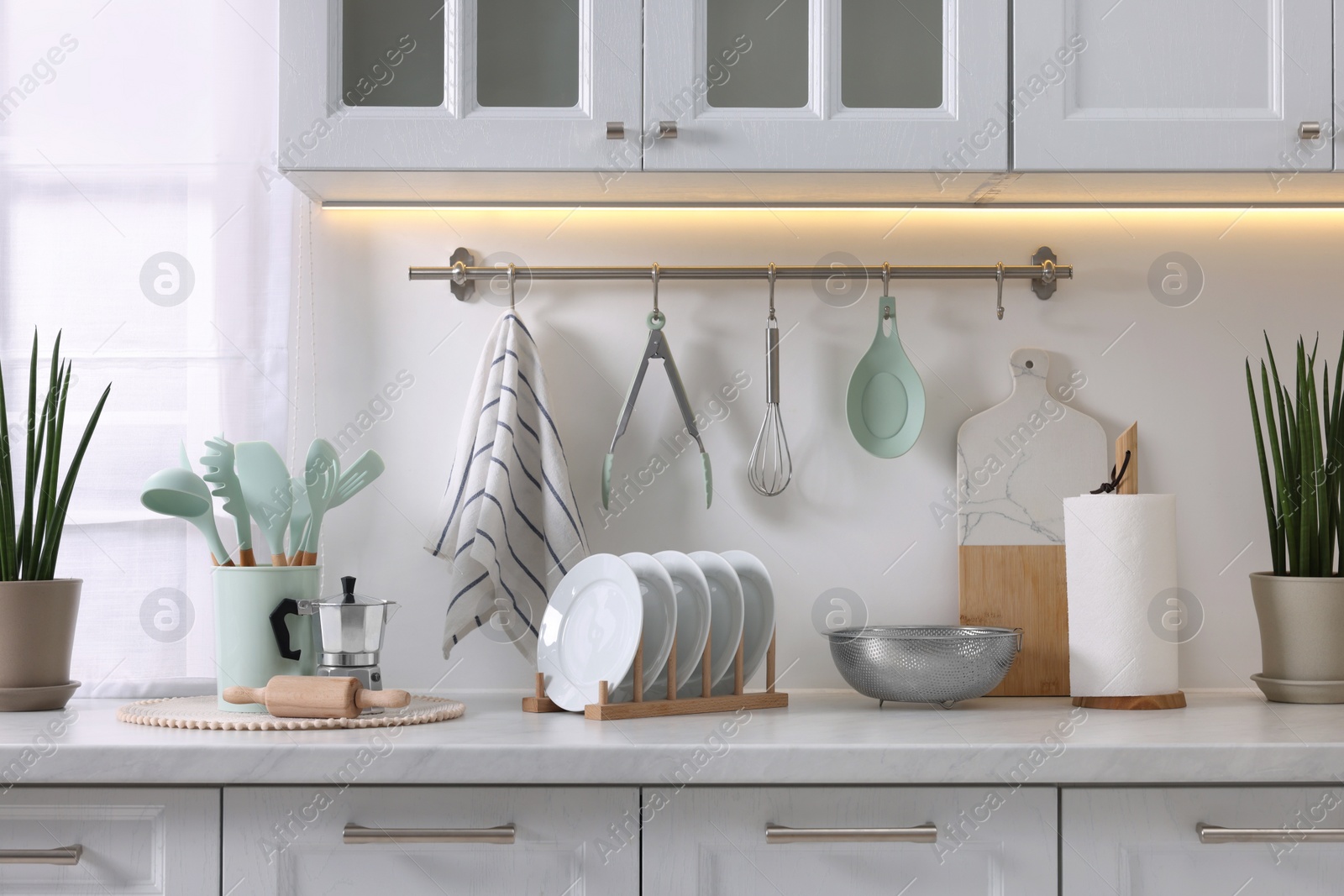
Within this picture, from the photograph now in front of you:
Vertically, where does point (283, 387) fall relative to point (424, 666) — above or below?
above

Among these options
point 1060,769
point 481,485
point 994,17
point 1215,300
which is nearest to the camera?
point 1060,769

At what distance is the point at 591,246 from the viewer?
168cm

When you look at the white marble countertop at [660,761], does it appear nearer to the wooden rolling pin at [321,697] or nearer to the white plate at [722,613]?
the wooden rolling pin at [321,697]

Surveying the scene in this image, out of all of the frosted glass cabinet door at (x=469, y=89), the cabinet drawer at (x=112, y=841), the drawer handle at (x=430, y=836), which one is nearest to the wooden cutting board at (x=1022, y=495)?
the frosted glass cabinet door at (x=469, y=89)

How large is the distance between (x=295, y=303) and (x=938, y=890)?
1184 millimetres

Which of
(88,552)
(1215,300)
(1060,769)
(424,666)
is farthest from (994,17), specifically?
(88,552)

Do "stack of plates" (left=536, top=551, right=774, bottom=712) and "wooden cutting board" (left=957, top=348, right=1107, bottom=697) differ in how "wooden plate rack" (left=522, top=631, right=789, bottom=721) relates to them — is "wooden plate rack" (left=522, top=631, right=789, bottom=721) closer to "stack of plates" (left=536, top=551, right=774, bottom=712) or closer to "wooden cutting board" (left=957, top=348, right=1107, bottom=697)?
"stack of plates" (left=536, top=551, right=774, bottom=712)

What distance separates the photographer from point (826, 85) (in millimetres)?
1386

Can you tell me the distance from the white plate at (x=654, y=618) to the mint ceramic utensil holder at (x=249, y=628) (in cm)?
41

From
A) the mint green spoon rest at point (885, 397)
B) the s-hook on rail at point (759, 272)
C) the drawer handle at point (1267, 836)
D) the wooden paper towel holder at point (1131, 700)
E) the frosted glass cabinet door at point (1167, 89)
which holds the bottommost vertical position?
the drawer handle at point (1267, 836)

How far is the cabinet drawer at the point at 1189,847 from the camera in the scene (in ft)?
3.60

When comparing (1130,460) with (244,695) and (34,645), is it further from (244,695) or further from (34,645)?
(34,645)

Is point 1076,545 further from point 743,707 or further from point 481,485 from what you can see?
point 481,485

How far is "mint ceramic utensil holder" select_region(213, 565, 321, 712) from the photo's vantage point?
4.35 feet
